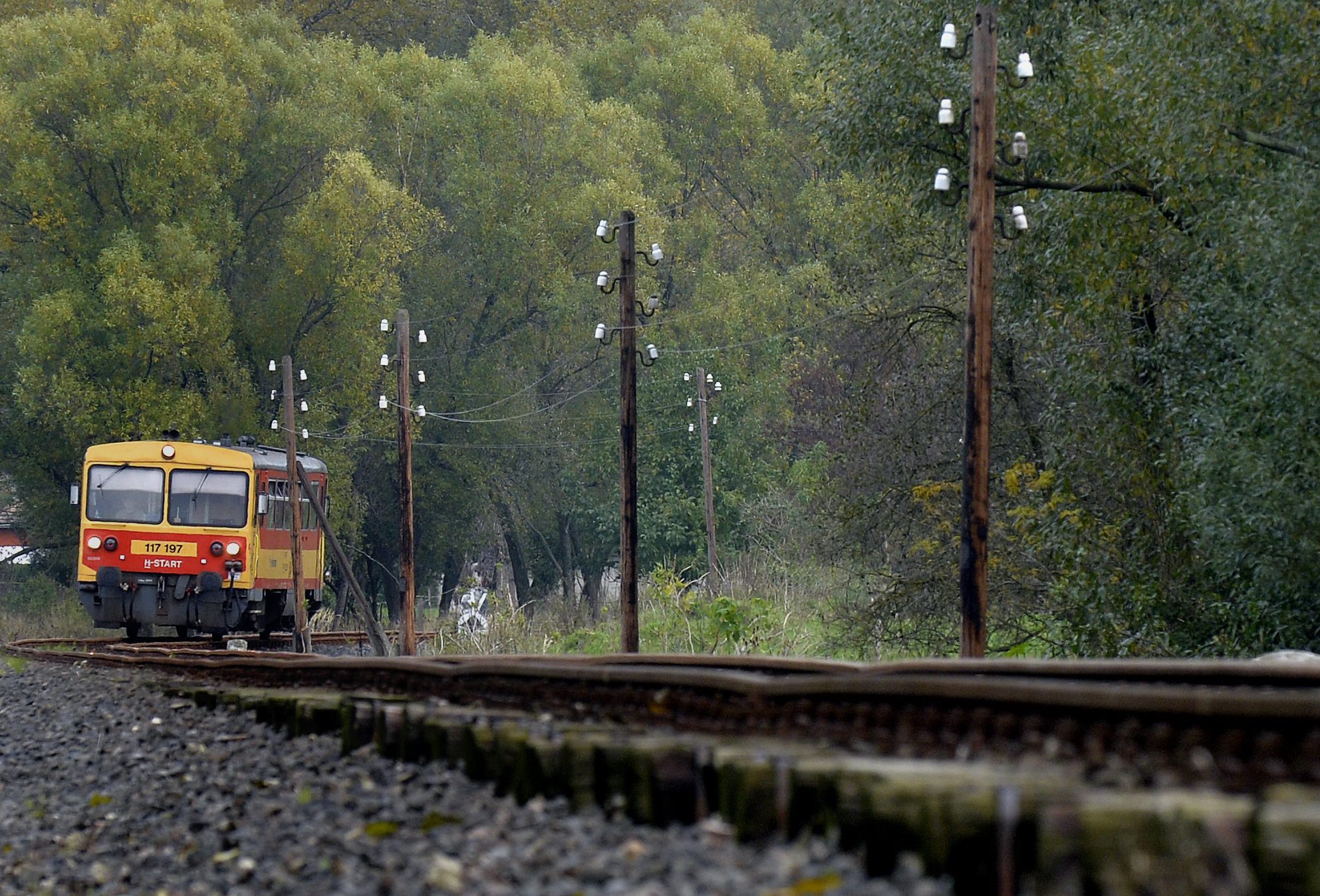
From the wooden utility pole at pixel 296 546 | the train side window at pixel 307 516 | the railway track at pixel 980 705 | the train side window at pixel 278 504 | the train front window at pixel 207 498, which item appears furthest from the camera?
the train side window at pixel 307 516

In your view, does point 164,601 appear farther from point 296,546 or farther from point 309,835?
point 309,835

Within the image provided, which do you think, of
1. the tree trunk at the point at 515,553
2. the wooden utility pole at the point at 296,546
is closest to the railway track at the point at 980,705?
the wooden utility pole at the point at 296,546

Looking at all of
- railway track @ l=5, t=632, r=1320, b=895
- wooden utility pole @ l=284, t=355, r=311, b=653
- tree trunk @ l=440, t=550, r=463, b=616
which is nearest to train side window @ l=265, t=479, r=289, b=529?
wooden utility pole @ l=284, t=355, r=311, b=653

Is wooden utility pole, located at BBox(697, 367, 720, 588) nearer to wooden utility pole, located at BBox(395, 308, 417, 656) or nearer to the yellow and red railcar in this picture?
wooden utility pole, located at BBox(395, 308, 417, 656)

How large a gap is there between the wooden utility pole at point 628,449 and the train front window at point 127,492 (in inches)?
325

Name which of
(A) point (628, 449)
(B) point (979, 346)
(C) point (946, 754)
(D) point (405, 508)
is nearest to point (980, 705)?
(C) point (946, 754)

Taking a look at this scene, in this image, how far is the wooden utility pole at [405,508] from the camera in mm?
26078

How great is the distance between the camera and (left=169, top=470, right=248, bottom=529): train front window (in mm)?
24141

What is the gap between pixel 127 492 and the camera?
24.1 m

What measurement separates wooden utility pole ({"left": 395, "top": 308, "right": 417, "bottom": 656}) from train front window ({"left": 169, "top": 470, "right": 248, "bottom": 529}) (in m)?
3.08

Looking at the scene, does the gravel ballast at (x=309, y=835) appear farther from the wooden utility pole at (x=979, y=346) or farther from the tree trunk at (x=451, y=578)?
the tree trunk at (x=451, y=578)

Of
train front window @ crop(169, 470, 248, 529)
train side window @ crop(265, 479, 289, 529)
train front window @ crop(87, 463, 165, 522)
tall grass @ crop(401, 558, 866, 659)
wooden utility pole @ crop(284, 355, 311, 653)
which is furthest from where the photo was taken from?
train side window @ crop(265, 479, 289, 529)

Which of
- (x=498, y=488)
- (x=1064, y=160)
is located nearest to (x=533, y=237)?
(x=498, y=488)

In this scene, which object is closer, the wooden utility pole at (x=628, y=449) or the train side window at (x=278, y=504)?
the wooden utility pole at (x=628, y=449)
